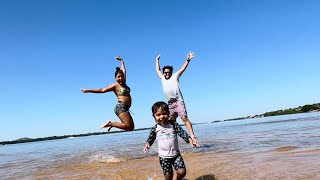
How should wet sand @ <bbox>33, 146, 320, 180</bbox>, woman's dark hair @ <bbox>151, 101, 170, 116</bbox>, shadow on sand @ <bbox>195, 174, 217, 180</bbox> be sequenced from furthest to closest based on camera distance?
shadow on sand @ <bbox>195, 174, 217, 180</bbox> → wet sand @ <bbox>33, 146, 320, 180</bbox> → woman's dark hair @ <bbox>151, 101, 170, 116</bbox>

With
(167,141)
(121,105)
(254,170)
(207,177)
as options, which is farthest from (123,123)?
(254,170)

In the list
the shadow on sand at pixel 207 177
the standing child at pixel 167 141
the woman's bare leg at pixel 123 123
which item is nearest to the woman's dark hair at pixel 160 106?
the standing child at pixel 167 141

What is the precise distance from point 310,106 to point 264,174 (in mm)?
83693

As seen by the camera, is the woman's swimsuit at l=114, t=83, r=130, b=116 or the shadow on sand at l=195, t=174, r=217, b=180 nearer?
the shadow on sand at l=195, t=174, r=217, b=180

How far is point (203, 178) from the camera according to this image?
7031 millimetres

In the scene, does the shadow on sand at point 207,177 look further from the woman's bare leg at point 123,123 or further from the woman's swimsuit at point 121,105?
the woman's swimsuit at point 121,105

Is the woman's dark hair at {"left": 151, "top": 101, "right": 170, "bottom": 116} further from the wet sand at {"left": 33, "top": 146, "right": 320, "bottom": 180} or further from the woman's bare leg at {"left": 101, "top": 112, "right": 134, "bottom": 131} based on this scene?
the woman's bare leg at {"left": 101, "top": 112, "right": 134, "bottom": 131}

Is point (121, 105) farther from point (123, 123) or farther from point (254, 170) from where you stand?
point (254, 170)

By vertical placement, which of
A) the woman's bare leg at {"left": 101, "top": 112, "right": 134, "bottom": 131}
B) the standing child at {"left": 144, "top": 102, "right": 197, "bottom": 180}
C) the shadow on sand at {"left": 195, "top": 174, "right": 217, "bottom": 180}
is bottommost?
the shadow on sand at {"left": 195, "top": 174, "right": 217, "bottom": 180}

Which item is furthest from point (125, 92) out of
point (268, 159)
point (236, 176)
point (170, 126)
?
point (268, 159)

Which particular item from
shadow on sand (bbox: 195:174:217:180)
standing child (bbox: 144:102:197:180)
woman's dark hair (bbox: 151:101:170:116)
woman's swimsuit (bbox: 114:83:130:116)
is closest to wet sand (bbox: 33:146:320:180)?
shadow on sand (bbox: 195:174:217:180)

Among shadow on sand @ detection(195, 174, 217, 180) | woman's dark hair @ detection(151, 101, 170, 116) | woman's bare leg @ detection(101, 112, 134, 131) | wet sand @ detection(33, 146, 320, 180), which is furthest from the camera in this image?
woman's bare leg @ detection(101, 112, 134, 131)

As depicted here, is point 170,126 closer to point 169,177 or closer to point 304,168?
point 169,177

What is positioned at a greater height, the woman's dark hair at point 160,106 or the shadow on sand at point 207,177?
the woman's dark hair at point 160,106
